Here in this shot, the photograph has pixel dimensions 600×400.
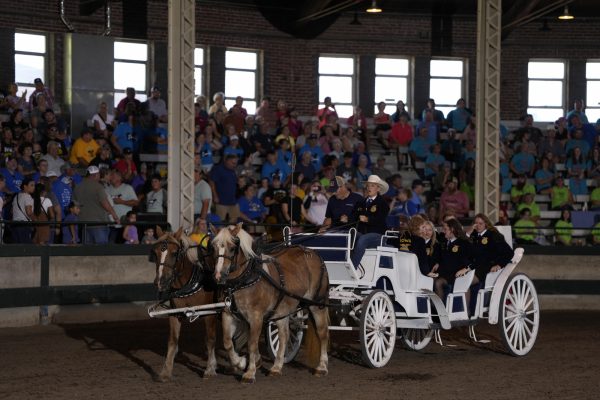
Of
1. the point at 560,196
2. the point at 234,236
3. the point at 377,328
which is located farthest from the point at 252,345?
the point at 560,196

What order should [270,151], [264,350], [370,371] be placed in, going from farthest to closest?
[270,151], [264,350], [370,371]

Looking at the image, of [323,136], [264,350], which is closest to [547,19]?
[323,136]

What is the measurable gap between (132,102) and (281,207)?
552 centimetres

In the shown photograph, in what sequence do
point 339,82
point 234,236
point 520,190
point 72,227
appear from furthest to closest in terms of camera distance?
1. point 339,82
2. point 520,190
3. point 72,227
4. point 234,236

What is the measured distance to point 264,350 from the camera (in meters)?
13.7

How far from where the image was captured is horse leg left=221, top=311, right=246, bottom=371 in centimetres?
1101

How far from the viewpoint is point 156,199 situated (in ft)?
65.1

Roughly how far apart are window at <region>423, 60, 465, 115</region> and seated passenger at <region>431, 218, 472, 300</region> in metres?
18.0

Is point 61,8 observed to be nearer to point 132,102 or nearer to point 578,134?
point 132,102

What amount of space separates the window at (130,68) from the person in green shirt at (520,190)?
393 inches

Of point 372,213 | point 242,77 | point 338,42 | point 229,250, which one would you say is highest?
point 338,42

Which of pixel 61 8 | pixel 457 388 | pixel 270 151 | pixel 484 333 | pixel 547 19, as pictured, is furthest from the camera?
pixel 547 19

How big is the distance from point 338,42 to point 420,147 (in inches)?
209

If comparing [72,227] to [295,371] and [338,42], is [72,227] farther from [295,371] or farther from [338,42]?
[338,42]
